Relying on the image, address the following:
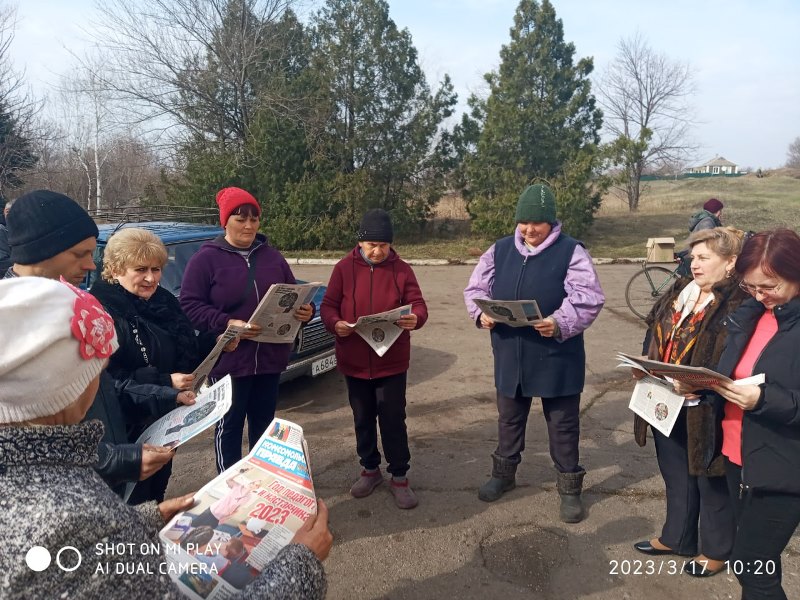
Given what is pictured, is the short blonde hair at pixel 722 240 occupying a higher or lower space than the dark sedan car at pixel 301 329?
higher

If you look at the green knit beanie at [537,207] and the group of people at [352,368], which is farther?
the green knit beanie at [537,207]

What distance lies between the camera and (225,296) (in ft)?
10.6

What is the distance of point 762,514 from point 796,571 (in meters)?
0.96

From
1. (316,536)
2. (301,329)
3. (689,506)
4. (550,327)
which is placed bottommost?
(689,506)

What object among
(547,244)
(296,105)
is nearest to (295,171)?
(296,105)

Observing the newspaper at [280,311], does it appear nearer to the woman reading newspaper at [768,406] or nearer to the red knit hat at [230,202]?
the red knit hat at [230,202]

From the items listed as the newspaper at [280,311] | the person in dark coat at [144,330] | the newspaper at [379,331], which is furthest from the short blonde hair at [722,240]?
the person in dark coat at [144,330]

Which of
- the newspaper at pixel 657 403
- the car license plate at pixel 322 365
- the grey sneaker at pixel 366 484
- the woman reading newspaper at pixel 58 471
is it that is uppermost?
the woman reading newspaper at pixel 58 471

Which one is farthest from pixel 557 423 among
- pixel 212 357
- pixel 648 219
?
pixel 648 219

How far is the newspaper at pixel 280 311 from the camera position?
3.07 meters

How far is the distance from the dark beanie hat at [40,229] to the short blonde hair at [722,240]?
2.87 metres

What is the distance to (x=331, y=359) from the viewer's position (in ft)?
18.3

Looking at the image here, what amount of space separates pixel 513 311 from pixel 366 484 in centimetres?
153

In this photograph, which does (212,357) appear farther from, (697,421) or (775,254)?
(775,254)
